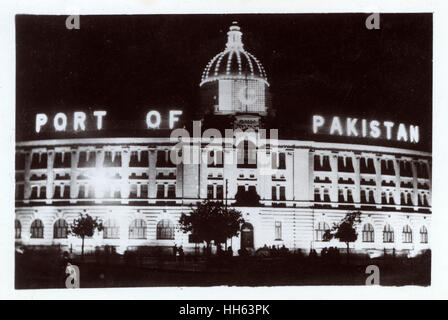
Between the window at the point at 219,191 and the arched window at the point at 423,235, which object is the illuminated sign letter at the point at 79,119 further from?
the arched window at the point at 423,235

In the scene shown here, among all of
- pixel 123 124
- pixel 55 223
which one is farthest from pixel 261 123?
pixel 55 223

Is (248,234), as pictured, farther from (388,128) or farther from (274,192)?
(388,128)

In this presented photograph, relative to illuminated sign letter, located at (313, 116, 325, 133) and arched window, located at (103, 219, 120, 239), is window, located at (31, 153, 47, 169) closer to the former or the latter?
arched window, located at (103, 219, 120, 239)

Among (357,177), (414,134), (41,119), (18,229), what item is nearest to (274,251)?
(414,134)

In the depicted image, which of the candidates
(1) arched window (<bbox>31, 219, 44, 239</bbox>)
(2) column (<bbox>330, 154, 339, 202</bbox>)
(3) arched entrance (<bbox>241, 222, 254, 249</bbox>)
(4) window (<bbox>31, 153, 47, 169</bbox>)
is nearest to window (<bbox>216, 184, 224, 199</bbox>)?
(3) arched entrance (<bbox>241, 222, 254, 249</bbox>)

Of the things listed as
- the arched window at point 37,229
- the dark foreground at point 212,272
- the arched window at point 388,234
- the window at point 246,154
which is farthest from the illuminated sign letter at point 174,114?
the arched window at point 388,234

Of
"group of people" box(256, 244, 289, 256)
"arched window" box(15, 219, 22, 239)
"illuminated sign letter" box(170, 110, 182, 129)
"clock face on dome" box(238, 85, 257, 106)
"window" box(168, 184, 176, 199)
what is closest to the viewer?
"arched window" box(15, 219, 22, 239)
